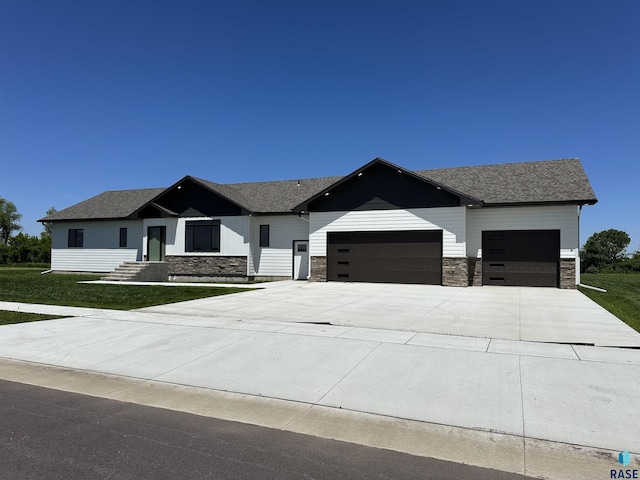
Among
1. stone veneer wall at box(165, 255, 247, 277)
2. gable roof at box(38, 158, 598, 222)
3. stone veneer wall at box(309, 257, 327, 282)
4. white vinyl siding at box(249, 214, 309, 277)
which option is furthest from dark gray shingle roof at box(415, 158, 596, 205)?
stone veneer wall at box(165, 255, 247, 277)

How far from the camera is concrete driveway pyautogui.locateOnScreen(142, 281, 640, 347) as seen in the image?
859 cm

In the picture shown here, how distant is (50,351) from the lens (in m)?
7.48

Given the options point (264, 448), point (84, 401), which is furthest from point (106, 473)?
point (84, 401)

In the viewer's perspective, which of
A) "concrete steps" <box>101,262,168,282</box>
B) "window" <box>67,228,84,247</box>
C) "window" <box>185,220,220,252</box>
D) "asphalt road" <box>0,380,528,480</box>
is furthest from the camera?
"window" <box>67,228,84,247</box>

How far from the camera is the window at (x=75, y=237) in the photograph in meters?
28.6

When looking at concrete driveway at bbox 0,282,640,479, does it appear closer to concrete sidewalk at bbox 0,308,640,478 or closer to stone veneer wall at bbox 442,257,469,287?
concrete sidewalk at bbox 0,308,640,478

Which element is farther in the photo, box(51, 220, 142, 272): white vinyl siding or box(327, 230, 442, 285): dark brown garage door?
box(51, 220, 142, 272): white vinyl siding

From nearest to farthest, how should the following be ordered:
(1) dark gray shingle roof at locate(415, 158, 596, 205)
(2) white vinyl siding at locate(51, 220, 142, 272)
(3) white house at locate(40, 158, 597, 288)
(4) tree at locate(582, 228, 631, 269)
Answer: (1) dark gray shingle roof at locate(415, 158, 596, 205)
(3) white house at locate(40, 158, 597, 288)
(2) white vinyl siding at locate(51, 220, 142, 272)
(4) tree at locate(582, 228, 631, 269)

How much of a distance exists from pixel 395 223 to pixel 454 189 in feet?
10.5

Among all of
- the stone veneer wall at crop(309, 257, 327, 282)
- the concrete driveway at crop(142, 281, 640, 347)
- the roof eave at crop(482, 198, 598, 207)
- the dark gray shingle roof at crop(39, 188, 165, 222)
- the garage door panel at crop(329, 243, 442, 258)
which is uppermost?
the dark gray shingle roof at crop(39, 188, 165, 222)

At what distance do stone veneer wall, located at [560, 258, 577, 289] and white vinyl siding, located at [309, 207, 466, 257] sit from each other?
4354mm

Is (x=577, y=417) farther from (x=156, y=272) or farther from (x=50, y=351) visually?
(x=156, y=272)

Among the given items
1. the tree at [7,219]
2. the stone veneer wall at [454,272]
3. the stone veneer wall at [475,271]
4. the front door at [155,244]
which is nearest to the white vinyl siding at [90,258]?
the front door at [155,244]

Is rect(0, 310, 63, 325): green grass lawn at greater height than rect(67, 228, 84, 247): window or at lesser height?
lesser
